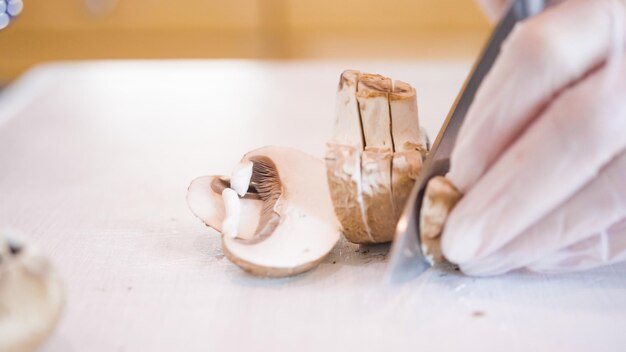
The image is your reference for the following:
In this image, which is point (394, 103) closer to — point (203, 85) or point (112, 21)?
point (203, 85)

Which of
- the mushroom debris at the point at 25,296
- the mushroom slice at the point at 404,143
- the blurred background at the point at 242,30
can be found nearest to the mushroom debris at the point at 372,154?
the mushroom slice at the point at 404,143

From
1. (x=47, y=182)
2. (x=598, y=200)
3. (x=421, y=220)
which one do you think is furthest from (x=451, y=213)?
(x=47, y=182)

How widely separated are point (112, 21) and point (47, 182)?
196 centimetres

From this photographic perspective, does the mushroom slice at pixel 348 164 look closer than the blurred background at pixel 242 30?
Yes

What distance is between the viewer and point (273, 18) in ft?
9.92

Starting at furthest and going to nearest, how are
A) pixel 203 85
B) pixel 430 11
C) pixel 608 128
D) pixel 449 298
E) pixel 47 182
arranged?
pixel 430 11
pixel 203 85
pixel 47 182
pixel 449 298
pixel 608 128

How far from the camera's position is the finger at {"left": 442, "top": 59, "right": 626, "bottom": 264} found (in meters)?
0.73

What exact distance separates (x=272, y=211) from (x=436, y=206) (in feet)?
0.71

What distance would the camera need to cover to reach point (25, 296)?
640mm

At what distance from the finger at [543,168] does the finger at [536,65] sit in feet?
0.05

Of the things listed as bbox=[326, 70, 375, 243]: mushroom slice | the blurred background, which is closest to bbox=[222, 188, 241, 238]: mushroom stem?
bbox=[326, 70, 375, 243]: mushroom slice

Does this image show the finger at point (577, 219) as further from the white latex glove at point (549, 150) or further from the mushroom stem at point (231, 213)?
the mushroom stem at point (231, 213)

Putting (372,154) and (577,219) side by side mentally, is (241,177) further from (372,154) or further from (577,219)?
(577,219)

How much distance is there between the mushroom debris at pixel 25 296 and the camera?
63cm
